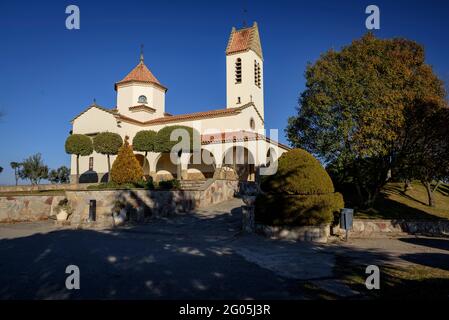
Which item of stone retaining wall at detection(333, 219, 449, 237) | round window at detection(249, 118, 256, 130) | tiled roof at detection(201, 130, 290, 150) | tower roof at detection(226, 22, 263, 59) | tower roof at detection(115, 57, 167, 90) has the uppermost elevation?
tower roof at detection(226, 22, 263, 59)

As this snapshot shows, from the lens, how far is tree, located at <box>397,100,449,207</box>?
49.8 ft

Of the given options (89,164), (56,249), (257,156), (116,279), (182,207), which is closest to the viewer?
(116,279)

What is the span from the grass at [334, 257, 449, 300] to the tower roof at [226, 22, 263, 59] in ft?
110

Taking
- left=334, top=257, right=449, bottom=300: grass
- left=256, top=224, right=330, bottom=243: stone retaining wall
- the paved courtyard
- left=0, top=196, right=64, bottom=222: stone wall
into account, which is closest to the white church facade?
left=0, top=196, right=64, bottom=222: stone wall

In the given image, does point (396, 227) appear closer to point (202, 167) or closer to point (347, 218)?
point (347, 218)

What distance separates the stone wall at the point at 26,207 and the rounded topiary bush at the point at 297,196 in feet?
43.5

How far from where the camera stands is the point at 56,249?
9.26 metres

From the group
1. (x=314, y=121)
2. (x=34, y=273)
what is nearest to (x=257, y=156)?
(x=314, y=121)

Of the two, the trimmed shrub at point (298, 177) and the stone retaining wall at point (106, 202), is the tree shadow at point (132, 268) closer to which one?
the trimmed shrub at point (298, 177)

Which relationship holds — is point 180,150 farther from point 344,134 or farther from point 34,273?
point 34,273

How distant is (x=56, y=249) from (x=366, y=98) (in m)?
15.2

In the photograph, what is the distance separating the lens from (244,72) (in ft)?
121

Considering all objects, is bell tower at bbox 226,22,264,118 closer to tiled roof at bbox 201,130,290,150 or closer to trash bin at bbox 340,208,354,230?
tiled roof at bbox 201,130,290,150
